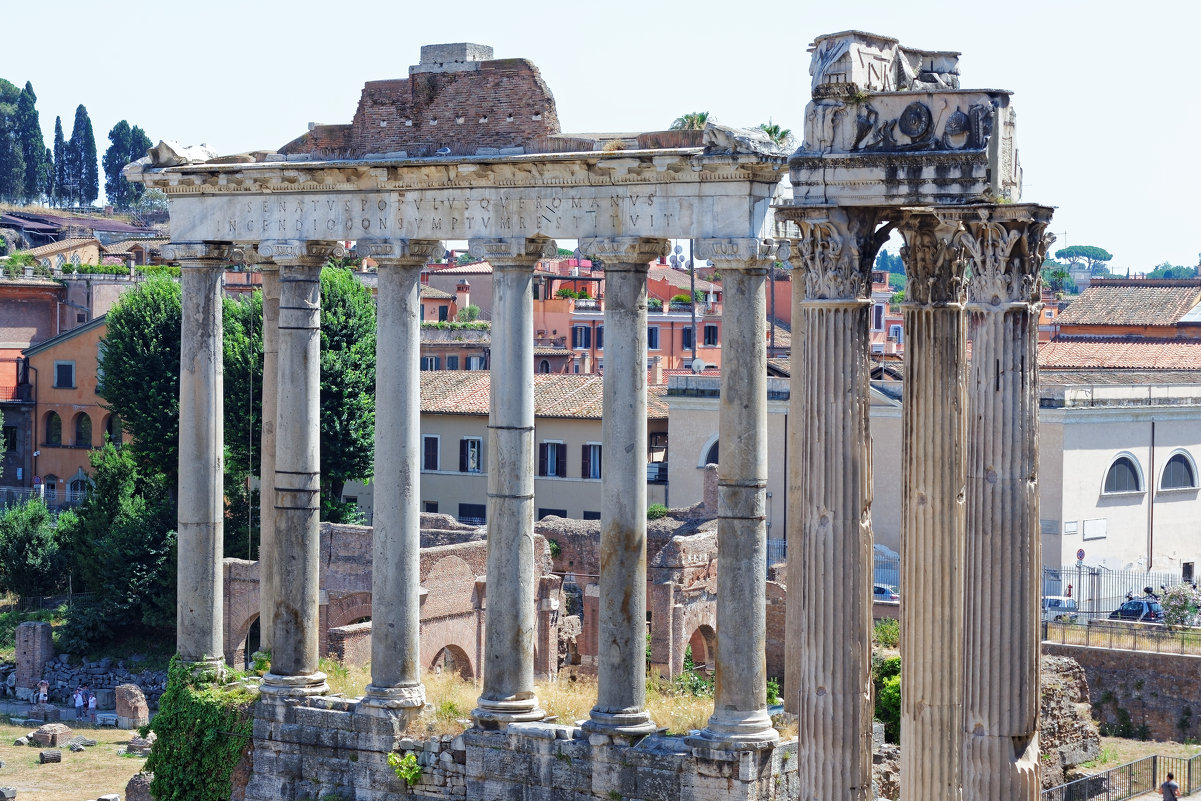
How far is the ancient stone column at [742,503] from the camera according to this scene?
18.4 m

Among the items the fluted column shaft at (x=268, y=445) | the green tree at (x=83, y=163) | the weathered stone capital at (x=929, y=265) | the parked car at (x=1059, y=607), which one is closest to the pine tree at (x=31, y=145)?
the green tree at (x=83, y=163)

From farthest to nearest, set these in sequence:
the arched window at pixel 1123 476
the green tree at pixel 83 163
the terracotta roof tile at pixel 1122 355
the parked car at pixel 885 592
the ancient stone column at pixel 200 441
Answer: the green tree at pixel 83 163
the terracotta roof tile at pixel 1122 355
the arched window at pixel 1123 476
the parked car at pixel 885 592
the ancient stone column at pixel 200 441

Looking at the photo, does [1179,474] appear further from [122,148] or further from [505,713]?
[122,148]

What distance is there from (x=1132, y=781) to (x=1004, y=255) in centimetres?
1793

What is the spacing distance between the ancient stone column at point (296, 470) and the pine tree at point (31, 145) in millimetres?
107138

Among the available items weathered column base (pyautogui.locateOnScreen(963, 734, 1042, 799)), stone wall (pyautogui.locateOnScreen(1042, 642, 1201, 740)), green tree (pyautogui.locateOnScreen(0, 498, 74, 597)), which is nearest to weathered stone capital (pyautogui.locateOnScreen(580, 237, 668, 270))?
weathered column base (pyautogui.locateOnScreen(963, 734, 1042, 799))

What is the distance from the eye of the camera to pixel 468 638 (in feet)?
110

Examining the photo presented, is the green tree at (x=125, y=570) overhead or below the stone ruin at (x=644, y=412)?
below

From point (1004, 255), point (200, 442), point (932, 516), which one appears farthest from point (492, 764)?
point (1004, 255)

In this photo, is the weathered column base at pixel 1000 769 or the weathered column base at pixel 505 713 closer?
the weathered column base at pixel 1000 769

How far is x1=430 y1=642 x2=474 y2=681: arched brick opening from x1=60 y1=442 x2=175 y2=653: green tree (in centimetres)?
986

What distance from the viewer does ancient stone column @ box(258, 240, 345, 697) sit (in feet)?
70.1

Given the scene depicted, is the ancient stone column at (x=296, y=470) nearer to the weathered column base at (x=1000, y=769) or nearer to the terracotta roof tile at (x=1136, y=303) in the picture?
the weathered column base at (x=1000, y=769)

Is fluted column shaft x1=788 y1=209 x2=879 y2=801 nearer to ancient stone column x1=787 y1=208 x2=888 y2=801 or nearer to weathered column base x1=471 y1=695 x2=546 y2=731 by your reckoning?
ancient stone column x1=787 y1=208 x2=888 y2=801
